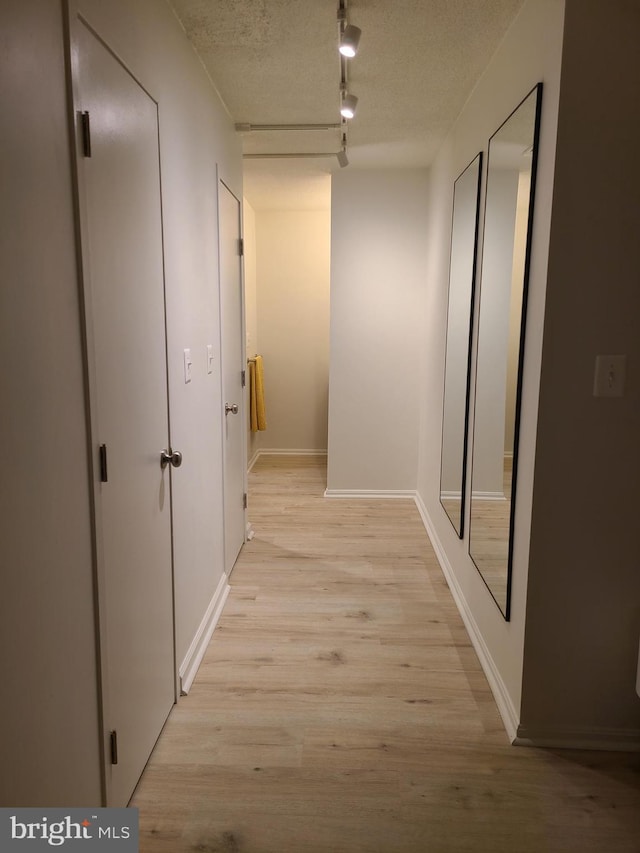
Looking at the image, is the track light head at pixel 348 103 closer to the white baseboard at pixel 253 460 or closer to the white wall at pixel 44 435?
the white wall at pixel 44 435

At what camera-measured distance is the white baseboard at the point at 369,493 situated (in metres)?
4.69

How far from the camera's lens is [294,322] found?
5.88 meters

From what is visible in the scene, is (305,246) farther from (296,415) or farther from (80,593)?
(80,593)

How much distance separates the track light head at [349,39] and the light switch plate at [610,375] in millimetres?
1297

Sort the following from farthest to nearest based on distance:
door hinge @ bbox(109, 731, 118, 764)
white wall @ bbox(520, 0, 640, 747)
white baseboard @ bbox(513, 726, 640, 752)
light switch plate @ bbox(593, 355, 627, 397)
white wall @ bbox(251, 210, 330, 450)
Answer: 1. white wall @ bbox(251, 210, 330, 450)
2. white baseboard @ bbox(513, 726, 640, 752)
3. light switch plate @ bbox(593, 355, 627, 397)
4. white wall @ bbox(520, 0, 640, 747)
5. door hinge @ bbox(109, 731, 118, 764)

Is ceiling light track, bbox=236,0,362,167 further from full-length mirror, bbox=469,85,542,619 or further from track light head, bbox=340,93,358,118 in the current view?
full-length mirror, bbox=469,85,542,619

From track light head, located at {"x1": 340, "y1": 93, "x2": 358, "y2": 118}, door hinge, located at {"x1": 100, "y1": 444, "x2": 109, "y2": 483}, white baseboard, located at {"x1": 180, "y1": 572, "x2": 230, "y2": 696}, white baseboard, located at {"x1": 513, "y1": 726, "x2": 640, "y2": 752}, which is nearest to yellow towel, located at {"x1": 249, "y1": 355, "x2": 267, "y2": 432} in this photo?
white baseboard, located at {"x1": 180, "y1": 572, "x2": 230, "y2": 696}

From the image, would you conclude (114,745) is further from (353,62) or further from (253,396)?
(253,396)

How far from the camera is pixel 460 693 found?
2.22m

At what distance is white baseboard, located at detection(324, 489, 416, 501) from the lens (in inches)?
185

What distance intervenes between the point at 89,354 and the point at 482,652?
191 centimetres

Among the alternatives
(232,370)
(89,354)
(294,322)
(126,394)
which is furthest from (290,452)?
(89,354)

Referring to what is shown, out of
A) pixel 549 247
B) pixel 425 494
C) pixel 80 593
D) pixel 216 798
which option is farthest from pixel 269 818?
pixel 425 494

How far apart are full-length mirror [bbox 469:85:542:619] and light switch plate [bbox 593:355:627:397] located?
270 mm
